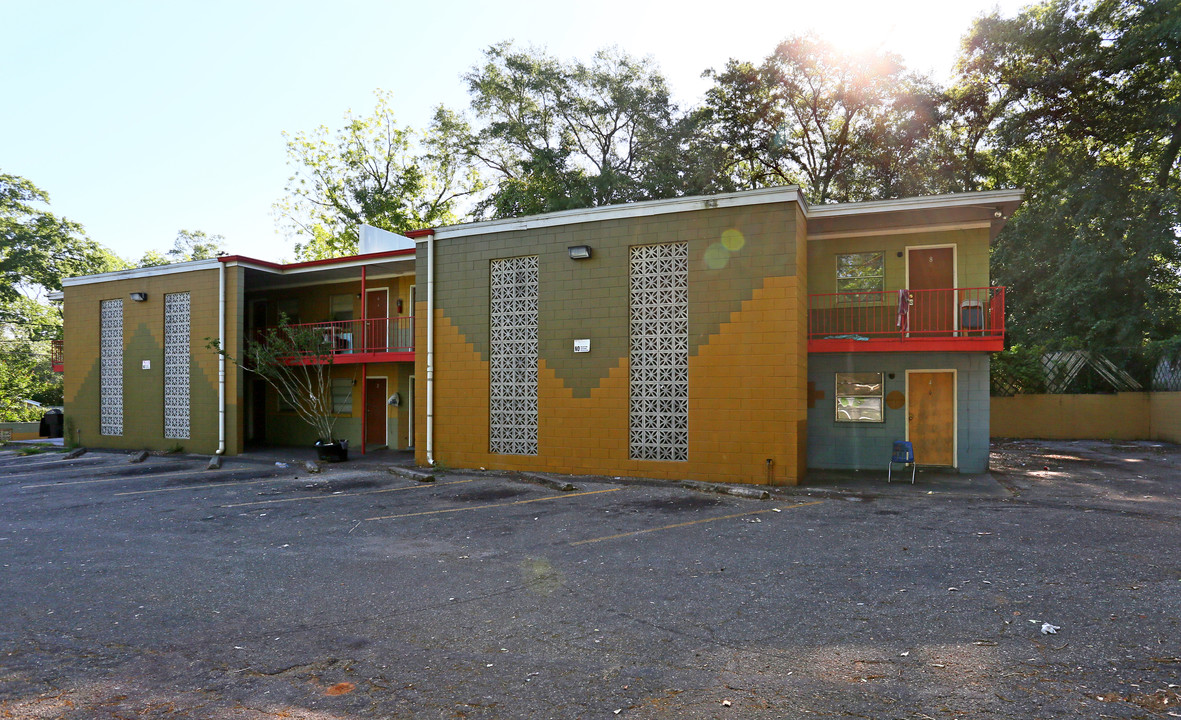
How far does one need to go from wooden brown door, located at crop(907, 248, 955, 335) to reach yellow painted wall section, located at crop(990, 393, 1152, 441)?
9.68m

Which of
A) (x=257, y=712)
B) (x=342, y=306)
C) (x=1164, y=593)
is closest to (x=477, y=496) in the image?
(x=257, y=712)

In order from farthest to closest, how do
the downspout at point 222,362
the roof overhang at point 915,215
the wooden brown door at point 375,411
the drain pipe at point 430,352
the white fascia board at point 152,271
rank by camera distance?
1. the wooden brown door at point 375,411
2. the white fascia board at point 152,271
3. the downspout at point 222,362
4. the drain pipe at point 430,352
5. the roof overhang at point 915,215

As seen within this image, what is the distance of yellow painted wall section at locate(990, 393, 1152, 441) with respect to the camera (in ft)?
65.4

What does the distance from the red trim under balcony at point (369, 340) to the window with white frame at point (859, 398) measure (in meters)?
9.90

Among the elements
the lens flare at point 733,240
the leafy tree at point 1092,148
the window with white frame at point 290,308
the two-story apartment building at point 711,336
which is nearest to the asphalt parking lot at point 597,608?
the two-story apartment building at point 711,336

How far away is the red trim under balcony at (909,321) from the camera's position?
12.0 m

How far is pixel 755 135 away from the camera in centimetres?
2636

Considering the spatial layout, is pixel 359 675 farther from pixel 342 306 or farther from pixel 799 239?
pixel 342 306

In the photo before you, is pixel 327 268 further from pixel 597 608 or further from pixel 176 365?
pixel 597 608

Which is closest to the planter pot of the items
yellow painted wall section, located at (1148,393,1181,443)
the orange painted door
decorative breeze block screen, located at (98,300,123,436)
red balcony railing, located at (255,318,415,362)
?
red balcony railing, located at (255,318,415,362)

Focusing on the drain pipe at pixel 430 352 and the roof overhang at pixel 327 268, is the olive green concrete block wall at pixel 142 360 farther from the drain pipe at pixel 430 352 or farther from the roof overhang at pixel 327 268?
the drain pipe at pixel 430 352

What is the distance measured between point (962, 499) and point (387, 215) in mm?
29510

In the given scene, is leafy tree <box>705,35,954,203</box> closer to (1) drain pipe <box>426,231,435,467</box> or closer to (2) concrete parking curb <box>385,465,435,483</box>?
(1) drain pipe <box>426,231,435,467</box>

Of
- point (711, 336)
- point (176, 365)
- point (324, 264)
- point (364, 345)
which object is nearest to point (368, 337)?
point (364, 345)
